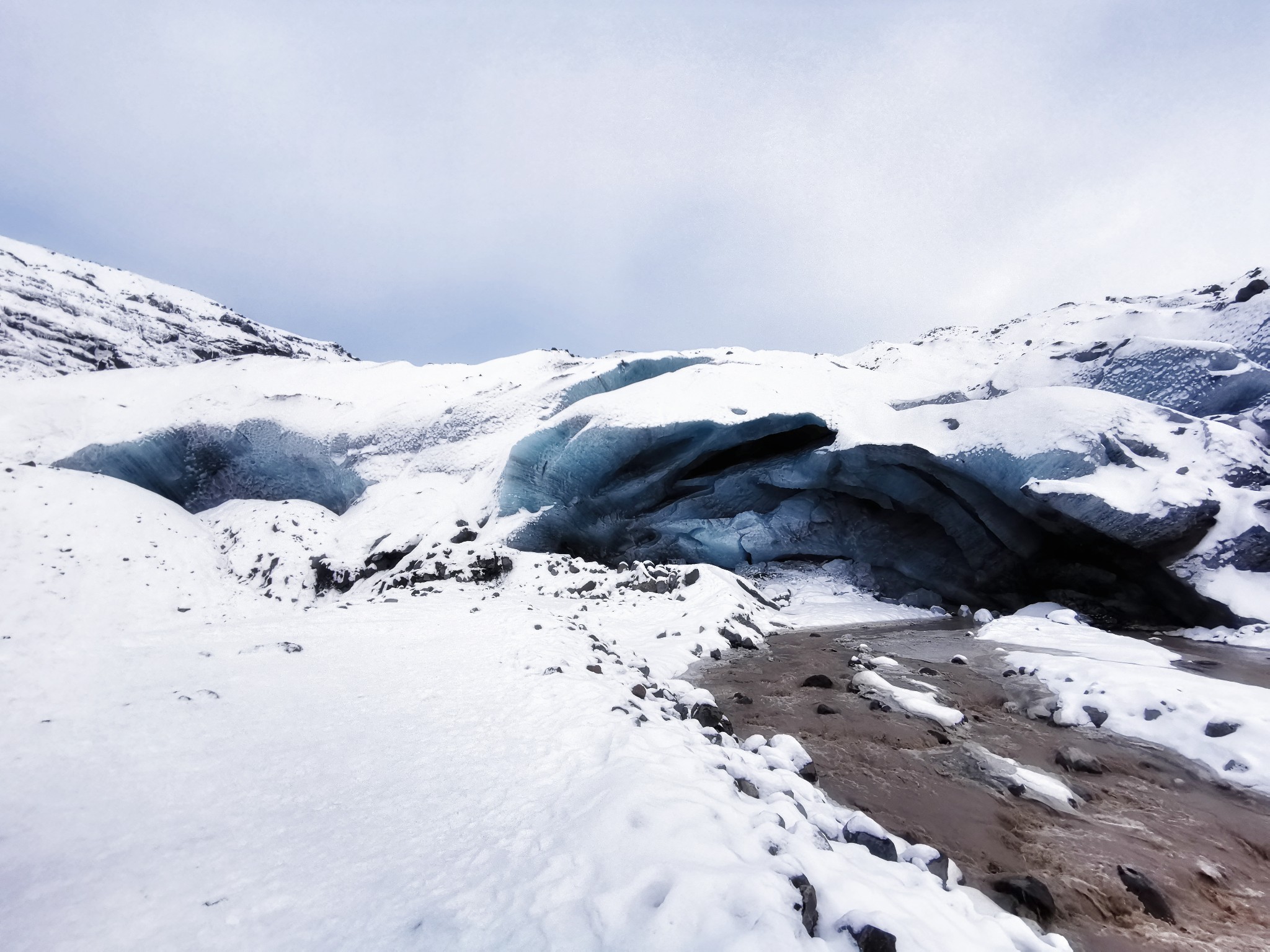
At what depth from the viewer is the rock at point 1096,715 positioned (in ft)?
19.0

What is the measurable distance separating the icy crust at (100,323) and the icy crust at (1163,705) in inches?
1609

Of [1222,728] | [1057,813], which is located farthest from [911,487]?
[1057,813]

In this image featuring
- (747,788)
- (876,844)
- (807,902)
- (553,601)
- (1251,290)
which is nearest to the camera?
(807,902)

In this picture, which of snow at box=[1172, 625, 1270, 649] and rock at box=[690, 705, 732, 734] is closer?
rock at box=[690, 705, 732, 734]

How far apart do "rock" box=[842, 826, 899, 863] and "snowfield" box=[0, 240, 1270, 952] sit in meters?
0.07

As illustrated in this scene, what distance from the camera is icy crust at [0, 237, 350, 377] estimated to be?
28.2m

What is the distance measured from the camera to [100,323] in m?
33.7

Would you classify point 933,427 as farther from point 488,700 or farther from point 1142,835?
point 488,700

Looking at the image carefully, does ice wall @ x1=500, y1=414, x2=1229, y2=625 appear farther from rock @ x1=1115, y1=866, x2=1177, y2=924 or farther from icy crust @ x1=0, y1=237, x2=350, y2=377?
icy crust @ x1=0, y1=237, x2=350, y2=377

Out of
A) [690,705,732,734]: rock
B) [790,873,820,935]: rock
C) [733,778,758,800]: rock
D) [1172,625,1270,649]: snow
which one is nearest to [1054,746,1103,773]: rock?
[690,705,732,734]: rock

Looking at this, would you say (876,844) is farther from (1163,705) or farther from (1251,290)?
(1251,290)

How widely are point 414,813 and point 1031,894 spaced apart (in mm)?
3422

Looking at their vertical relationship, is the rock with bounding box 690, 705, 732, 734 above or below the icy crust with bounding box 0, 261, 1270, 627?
below

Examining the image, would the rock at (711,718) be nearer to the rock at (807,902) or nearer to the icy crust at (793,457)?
the rock at (807,902)
